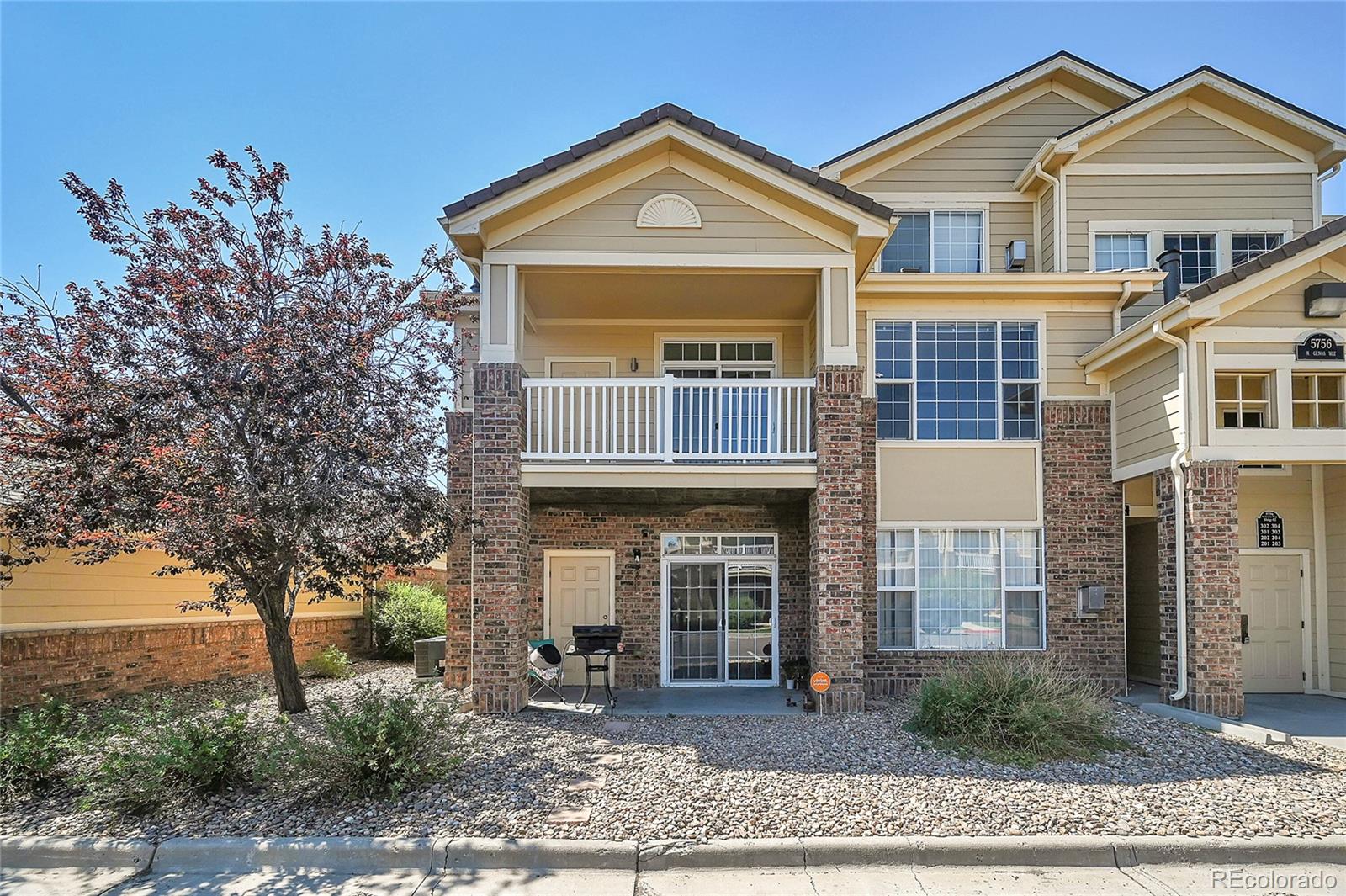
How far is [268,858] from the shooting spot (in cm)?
575

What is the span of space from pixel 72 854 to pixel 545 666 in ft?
18.3

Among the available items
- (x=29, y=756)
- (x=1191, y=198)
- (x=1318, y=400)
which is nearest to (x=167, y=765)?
(x=29, y=756)

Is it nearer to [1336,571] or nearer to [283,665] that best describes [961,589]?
[1336,571]

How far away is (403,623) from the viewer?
15562 millimetres

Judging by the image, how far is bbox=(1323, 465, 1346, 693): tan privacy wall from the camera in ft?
36.8

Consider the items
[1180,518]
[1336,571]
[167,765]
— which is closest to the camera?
[167,765]

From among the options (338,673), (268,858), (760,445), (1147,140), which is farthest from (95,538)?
(1147,140)

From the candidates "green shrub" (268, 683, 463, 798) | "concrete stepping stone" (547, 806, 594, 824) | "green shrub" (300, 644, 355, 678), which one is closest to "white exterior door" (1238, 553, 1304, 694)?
"concrete stepping stone" (547, 806, 594, 824)

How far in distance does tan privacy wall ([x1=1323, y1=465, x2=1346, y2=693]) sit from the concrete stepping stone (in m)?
10.8

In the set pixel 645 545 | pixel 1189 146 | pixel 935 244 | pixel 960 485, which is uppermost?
pixel 1189 146

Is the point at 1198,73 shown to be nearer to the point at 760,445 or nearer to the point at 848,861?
the point at 760,445

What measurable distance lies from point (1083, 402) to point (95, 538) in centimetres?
1207

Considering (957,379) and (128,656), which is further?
(957,379)

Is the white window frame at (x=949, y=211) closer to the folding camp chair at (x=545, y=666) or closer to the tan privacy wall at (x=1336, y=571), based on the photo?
the tan privacy wall at (x=1336, y=571)
